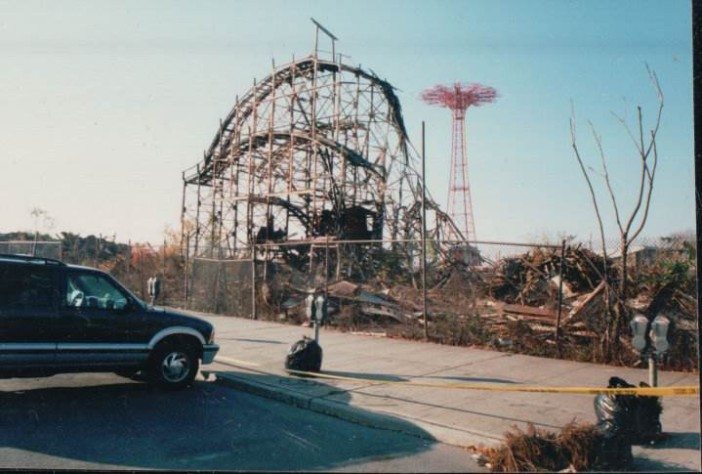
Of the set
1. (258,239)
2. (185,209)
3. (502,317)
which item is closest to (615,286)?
(502,317)

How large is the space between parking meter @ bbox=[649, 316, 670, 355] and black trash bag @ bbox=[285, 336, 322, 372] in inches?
187

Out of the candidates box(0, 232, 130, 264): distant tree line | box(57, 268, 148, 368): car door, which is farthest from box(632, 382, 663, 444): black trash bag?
box(0, 232, 130, 264): distant tree line

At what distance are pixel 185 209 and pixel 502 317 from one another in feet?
84.2

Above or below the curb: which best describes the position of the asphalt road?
below

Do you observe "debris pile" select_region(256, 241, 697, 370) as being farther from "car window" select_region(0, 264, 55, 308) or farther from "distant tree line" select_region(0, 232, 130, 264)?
"distant tree line" select_region(0, 232, 130, 264)

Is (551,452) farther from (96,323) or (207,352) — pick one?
(96,323)

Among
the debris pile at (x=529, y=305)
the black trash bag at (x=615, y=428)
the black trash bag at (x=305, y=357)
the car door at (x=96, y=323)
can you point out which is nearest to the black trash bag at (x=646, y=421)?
the black trash bag at (x=615, y=428)

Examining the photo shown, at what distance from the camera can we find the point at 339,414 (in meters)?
6.43

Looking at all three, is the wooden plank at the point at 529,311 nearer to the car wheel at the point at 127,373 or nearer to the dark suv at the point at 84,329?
the dark suv at the point at 84,329

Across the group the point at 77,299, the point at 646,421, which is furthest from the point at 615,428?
the point at 77,299

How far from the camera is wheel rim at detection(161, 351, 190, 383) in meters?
7.62

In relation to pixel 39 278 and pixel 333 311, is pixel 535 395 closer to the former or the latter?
pixel 39 278

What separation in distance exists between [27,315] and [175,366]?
6.42 ft

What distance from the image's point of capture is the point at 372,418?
6.14 m
